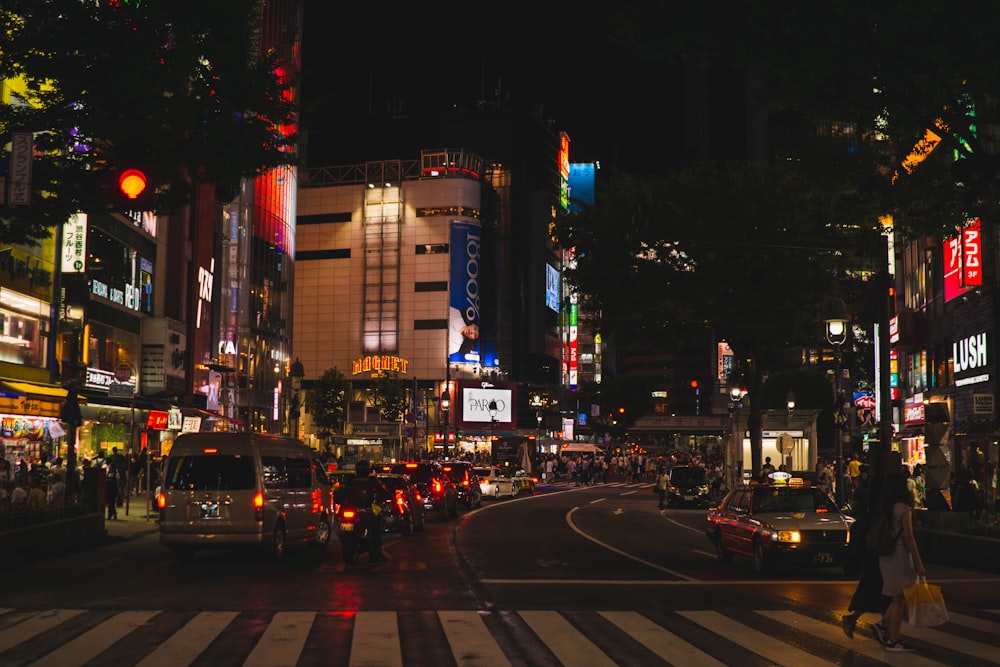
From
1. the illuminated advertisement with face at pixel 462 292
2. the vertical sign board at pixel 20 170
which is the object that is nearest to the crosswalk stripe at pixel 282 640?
the vertical sign board at pixel 20 170

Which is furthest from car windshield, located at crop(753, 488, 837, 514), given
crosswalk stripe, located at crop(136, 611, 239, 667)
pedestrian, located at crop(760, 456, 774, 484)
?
pedestrian, located at crop(760, 456, 774, 484)

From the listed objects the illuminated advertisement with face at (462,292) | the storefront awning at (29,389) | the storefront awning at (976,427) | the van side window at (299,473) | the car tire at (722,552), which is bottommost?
the car tire at (722,552)

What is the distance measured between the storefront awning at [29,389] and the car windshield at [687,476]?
2411 cm

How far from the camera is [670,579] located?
17109 millimetres

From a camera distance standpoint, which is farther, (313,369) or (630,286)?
(313,369)

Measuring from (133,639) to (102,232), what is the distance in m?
34.8

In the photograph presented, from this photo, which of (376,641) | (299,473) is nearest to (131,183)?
(299,473)

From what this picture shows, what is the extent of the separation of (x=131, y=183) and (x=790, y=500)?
12.4 meters

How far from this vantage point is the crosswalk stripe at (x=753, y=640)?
9.89 meters

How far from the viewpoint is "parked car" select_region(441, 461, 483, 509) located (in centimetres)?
4050

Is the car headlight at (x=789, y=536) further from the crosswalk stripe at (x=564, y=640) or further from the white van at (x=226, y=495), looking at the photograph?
the white van at (x=226, y=495)

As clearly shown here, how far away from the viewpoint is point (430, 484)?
34281mm

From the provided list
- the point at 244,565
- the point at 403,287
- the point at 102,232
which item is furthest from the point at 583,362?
the point at 244,565

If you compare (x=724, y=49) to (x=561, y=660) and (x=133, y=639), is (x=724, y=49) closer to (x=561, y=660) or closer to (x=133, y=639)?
(x=561, y=660)
